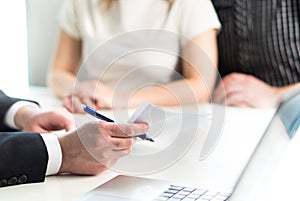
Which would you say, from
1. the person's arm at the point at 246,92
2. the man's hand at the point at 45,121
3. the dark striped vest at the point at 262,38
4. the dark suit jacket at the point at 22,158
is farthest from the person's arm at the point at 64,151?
the dark striped vest at the point at 262,38

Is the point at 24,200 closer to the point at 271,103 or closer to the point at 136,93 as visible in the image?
the point at 136,93

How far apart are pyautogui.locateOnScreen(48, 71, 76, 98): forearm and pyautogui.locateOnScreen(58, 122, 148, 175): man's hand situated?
761mm

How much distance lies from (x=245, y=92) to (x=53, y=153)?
31.5 inches

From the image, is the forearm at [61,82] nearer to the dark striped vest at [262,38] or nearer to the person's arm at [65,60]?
the person's arm at [65,60]

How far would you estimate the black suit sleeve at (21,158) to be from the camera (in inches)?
30.5

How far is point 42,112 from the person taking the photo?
1.01 m

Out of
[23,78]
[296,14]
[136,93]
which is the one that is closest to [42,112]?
[136,93]

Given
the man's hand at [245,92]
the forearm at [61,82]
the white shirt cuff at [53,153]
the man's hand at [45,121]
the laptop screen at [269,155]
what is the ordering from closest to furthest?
the laptop screen at [269,155] < the white shirt cuff at [53,153] < the man's hand at [45,121] < the man's hand at [245,92] < the forearm at [61,82]

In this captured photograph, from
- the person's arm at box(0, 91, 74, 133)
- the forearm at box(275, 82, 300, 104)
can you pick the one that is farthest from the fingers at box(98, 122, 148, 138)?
the forearm at box(275, 82, 300, 104)

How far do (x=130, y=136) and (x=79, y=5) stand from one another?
1004 millimetres

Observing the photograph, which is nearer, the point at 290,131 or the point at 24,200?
the point at 24,200

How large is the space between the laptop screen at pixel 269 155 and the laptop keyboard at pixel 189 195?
37mm

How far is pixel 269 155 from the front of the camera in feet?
2.75

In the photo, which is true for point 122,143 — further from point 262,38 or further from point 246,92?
point 262,38
